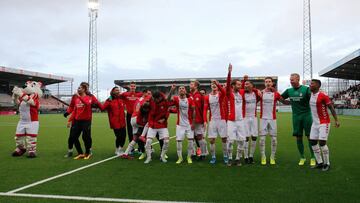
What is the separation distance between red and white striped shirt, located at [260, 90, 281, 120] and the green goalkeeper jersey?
0.34 meters

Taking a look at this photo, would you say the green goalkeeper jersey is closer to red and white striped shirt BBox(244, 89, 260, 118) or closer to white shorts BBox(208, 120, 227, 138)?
red and white striped shirt BBox(244, 89, 260, 118)

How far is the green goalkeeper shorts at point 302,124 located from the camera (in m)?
7.77

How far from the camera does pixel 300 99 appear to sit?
307 inches

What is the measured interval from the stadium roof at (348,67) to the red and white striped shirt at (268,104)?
27.7 metres

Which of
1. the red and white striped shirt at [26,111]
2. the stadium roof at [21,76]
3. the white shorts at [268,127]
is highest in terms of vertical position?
the stadium roof at [21,76]

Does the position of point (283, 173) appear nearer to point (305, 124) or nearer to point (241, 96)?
point (305, 124)

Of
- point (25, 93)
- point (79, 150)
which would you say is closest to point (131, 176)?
point (79, 150)

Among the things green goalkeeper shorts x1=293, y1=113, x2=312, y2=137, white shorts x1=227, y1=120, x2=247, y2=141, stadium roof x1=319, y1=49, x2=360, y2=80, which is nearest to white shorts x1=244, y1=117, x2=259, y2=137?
white shorts x1=227, y1=120, x2=247, y2=141

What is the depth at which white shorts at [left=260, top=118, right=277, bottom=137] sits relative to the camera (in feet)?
25.9

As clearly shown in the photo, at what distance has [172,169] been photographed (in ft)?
23.6

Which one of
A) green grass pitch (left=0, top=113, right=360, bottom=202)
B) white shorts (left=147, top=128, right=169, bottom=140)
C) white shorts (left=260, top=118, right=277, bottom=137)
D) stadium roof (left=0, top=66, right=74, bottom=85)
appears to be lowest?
green grass pitch (left=0, top=113, right=360, bottom=202)

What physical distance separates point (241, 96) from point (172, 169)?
2467mm

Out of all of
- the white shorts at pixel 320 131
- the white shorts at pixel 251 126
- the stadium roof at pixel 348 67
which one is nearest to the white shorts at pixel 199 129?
the white shorts at pixel 251 126

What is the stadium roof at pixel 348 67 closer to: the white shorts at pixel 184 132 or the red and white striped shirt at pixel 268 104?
the red and white striped shirt at pixel 268 104
